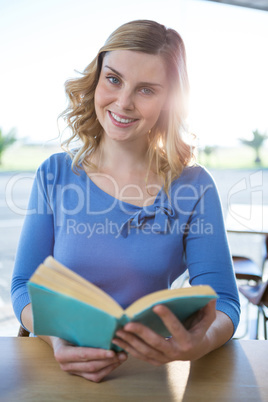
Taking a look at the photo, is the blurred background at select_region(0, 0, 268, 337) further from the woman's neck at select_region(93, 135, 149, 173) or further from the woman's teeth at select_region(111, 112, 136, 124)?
the woman's teeth at select_region(111, 112, 136, 124)

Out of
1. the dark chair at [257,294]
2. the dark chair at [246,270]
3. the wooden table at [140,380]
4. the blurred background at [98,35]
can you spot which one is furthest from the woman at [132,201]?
the blurred background at [98,35]

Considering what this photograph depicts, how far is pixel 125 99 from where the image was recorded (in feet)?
3.66

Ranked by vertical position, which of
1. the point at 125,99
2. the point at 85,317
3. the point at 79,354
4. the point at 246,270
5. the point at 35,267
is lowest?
the point at 246,270

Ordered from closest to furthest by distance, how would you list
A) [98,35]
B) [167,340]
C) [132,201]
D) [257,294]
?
1. [167,340]
2. [132,201]
3. [257,294]
4. [98,35]

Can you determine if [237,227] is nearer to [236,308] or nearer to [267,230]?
[267,230]

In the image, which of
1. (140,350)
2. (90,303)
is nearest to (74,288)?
(90,303)

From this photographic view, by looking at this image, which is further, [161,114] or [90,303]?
[161,114]

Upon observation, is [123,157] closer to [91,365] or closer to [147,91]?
[147,91]

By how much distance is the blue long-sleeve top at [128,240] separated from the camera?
1.08 meters

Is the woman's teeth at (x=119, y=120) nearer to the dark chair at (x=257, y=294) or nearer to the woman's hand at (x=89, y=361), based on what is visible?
the woman's hand at (x=89, y=361)

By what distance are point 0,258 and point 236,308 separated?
12.1ft

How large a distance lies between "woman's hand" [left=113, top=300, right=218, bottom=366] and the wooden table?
4cm

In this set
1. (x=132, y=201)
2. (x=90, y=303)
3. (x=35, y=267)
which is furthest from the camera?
(x=132, y=201)

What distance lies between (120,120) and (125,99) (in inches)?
2.5
